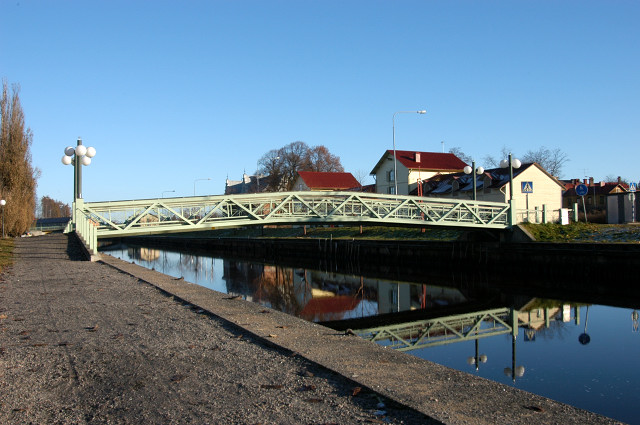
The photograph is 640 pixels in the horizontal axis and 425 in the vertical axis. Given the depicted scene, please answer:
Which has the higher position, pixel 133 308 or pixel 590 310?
pixel 133 308

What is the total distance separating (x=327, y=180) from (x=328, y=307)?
61938mm

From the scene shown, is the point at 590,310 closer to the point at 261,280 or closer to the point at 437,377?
the point at 437,377

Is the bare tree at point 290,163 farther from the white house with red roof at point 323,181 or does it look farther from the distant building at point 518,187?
the distant building at point 518,187

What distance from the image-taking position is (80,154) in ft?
69.6

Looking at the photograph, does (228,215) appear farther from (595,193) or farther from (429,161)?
(595,193)

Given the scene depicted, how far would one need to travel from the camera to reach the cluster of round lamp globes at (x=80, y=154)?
21.1 metres

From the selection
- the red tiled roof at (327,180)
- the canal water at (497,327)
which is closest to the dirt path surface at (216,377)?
the canal water at (497,327)

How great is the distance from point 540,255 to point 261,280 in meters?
14.7

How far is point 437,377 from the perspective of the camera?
690 cm

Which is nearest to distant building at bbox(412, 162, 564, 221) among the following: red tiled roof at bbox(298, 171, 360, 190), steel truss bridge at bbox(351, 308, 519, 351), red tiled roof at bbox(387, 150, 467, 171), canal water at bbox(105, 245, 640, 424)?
red tiled roof at bbox(387, 150, 467, 171)

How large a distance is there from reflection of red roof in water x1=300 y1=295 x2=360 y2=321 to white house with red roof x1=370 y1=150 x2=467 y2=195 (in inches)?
1649

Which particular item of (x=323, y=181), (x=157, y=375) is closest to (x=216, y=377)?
(x=157, y=375)

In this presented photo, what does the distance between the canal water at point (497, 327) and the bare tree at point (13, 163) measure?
81.7 feet

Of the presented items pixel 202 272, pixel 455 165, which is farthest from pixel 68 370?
pixel 455 165
